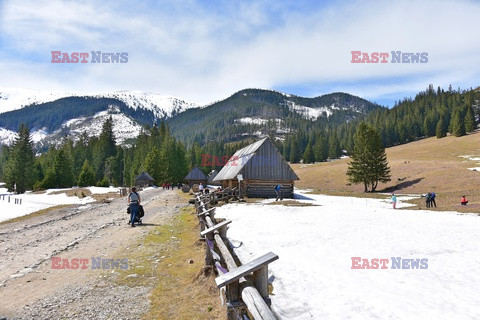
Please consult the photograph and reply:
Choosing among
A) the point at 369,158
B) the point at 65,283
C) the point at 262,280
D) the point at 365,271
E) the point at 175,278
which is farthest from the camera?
the point at 369,158

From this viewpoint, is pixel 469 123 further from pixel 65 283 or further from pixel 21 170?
pixel 21 170

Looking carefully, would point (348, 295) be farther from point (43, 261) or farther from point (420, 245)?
point (43, 261)

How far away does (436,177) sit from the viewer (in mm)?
52938

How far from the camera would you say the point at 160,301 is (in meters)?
7.26

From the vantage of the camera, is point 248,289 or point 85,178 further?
point 85,178

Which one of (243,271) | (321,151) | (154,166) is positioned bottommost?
(243,271)

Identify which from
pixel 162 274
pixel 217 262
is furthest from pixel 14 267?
pixel 217 262

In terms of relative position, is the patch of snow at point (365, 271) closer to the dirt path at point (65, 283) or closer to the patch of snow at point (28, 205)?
the dirt path at point (65, 283)

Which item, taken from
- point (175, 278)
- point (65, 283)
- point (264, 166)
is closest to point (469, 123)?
point (264, 166)

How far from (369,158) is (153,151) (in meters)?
53.6

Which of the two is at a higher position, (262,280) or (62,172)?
(62,172)

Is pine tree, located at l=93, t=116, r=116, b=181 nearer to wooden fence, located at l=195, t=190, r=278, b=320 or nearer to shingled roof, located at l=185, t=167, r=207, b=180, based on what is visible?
shingled roof, located at l=185, t=167, r=207, b=180

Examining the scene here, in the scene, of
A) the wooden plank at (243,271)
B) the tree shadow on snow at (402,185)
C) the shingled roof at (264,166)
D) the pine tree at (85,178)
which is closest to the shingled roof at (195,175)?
the pine tree at (85,178)

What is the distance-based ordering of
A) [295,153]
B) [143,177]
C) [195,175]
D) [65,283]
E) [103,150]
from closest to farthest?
[65,283] < [195,175] < [143,177] < [103,150] < [295,153]
